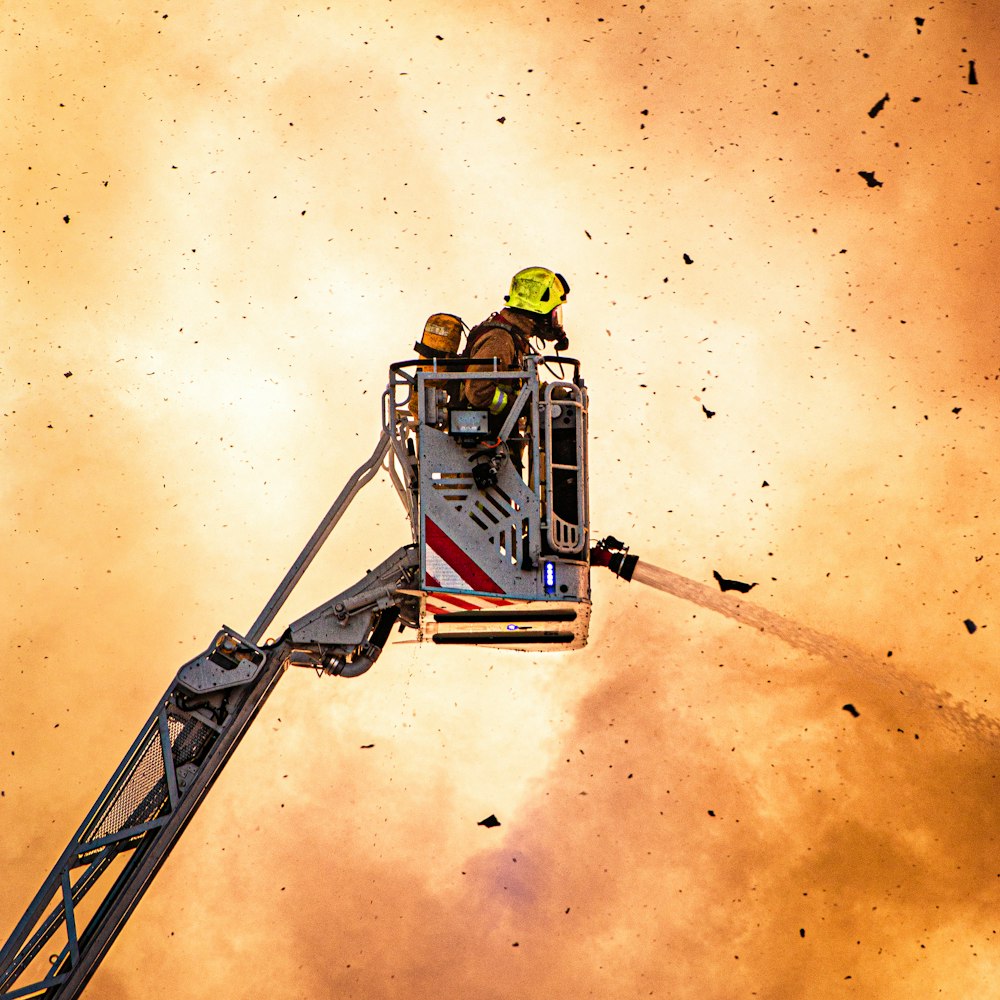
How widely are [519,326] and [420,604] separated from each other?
304cm

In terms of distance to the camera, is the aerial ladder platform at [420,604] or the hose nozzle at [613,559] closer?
the aerial ladder platform at [420,604]

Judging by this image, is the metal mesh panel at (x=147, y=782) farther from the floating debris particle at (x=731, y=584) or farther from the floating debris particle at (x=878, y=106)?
the floating debris particle at (x=878, y=106)

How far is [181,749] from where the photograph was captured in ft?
44.9

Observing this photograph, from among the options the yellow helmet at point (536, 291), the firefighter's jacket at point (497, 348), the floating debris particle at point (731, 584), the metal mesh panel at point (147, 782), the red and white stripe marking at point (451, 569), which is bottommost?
the metal mesh panel at point (147, 782)

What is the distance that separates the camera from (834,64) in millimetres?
19984

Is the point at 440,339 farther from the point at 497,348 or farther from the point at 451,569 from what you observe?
the point at 451,569

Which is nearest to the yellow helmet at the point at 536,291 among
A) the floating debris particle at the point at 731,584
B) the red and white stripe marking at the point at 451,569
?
the red and white stripe marking at the point at 451,569

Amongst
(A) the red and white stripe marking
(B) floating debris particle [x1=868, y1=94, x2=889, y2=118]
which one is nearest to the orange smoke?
(B) floating debris particle [x1=868, y1=94, x2=889, y2=118]

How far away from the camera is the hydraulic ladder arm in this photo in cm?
1319

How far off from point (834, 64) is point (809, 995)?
13.2 metres

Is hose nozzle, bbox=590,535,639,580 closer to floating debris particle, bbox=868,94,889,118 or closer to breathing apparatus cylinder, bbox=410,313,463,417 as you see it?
breathing apparatus cylinder, bbox=410,313,463,417

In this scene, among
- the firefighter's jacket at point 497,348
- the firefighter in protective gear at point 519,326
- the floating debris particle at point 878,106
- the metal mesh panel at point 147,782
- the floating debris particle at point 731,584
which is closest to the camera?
the firefighter's jacket at point 497,348

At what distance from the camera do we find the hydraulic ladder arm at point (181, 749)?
13188mm

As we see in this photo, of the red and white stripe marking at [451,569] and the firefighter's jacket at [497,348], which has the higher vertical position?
the firefighter's jacket at [497,348]
